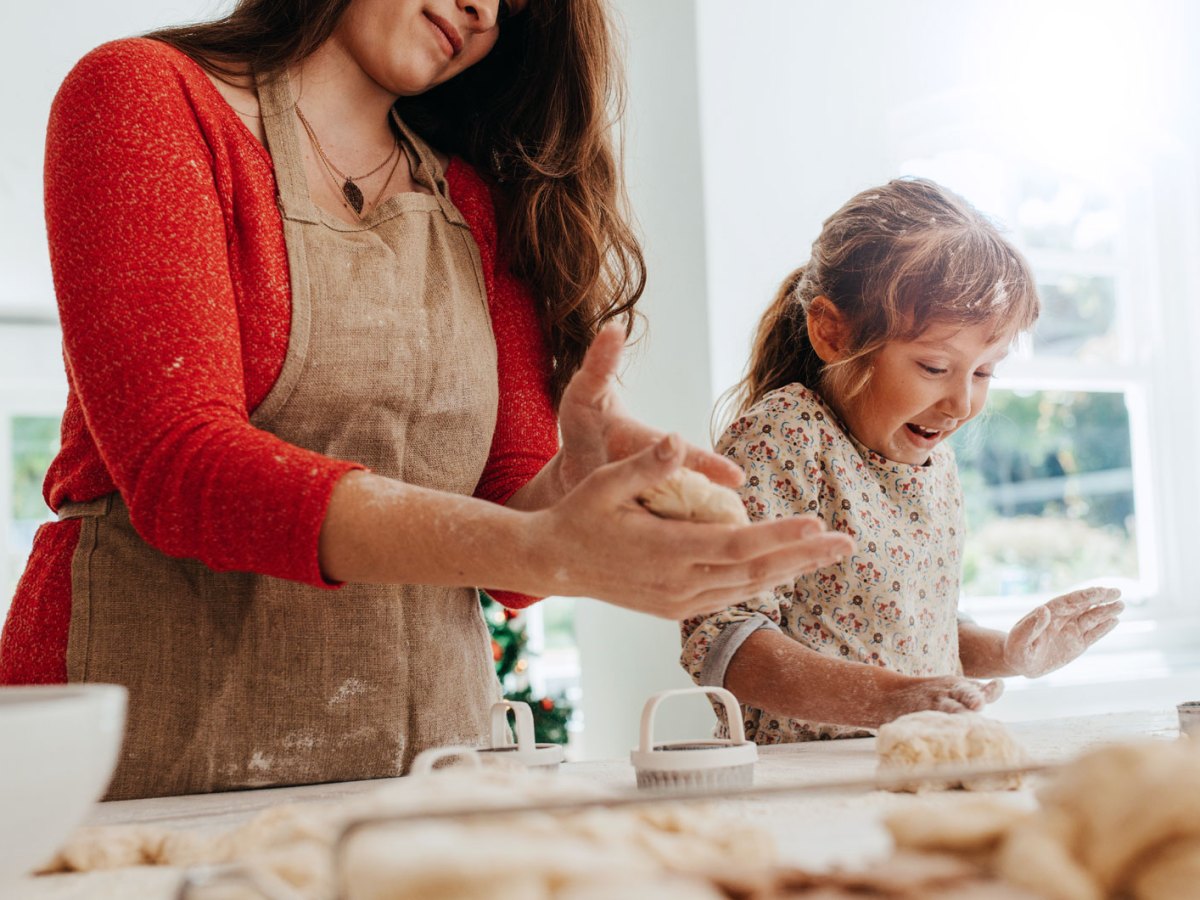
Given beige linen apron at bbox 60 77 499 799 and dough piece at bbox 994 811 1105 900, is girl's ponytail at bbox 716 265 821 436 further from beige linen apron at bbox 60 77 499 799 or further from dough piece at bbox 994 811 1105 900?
dough piece at bbox 994 811 1105 900

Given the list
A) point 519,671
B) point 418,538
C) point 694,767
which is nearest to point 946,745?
point 694,767

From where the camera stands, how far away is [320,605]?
3.53ft

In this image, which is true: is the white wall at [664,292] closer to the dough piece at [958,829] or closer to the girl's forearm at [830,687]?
the girl's forearm at [830,687]

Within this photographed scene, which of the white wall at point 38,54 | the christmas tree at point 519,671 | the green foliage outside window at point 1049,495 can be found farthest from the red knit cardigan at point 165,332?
the green foliage outside window at point 1049,495

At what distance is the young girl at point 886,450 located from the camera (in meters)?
1.52

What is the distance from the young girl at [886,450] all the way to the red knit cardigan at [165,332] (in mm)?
726

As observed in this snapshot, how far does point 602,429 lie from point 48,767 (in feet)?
1.90

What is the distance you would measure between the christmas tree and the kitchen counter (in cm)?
205

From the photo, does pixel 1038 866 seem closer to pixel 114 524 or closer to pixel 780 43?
pixel 114 524

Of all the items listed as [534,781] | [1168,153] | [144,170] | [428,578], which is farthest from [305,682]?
[1168,153]

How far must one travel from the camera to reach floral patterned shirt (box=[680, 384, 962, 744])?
150 cm

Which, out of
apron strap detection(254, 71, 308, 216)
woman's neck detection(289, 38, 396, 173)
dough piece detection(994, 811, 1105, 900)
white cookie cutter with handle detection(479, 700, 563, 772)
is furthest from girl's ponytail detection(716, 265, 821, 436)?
dough piece detection(994, 811, 1105, 900)

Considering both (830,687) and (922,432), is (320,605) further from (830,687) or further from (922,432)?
(922,432)

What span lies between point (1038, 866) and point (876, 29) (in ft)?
9.04
